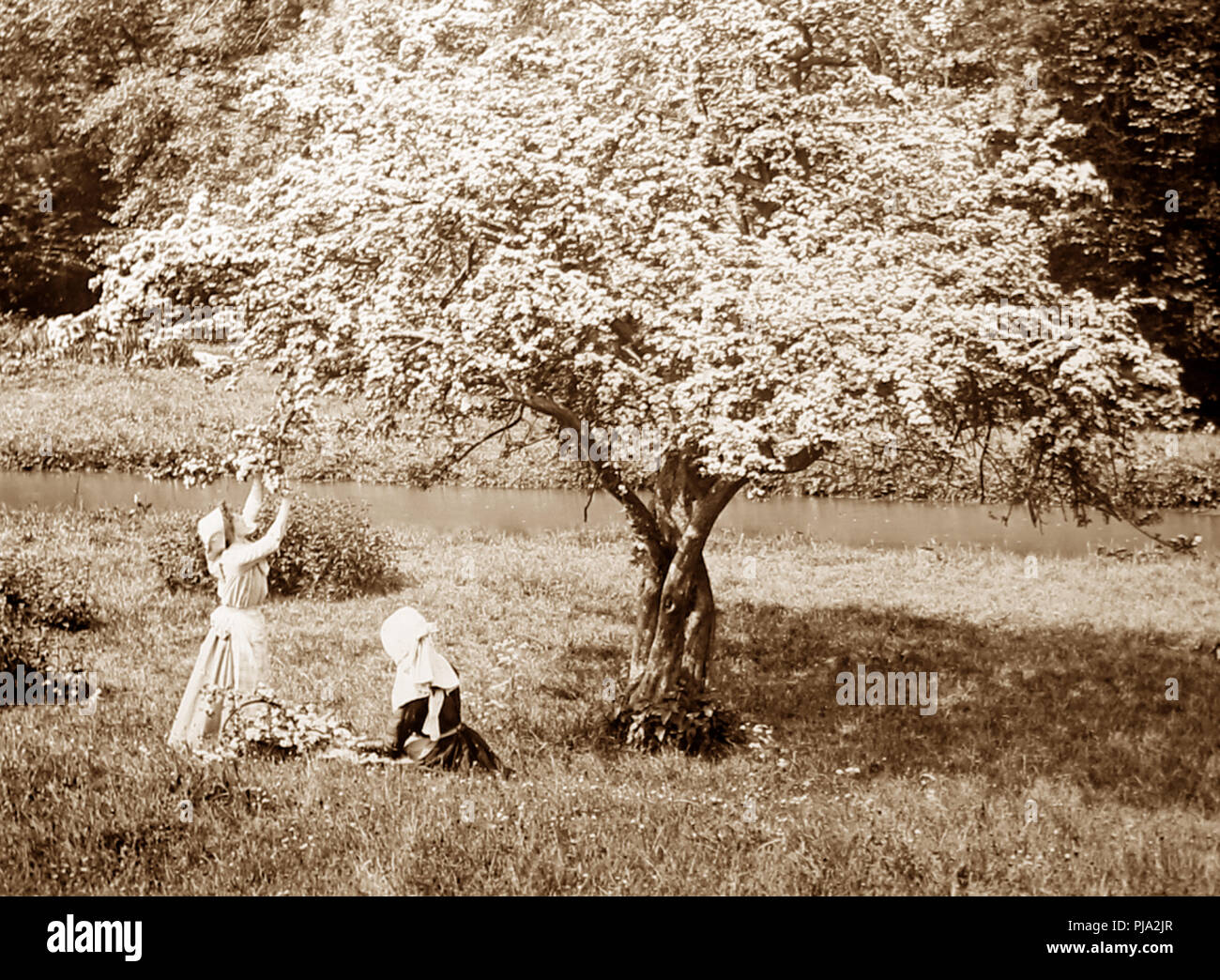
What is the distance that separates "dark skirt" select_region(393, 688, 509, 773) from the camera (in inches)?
216

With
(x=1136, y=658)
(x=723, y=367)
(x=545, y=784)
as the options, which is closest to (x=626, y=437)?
(x=723, y=367)

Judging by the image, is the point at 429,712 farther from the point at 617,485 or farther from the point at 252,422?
the point at 252,422

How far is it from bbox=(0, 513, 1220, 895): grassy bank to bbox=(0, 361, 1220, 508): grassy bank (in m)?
0.36

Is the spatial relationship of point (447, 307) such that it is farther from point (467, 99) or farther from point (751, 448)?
point (751, 448)

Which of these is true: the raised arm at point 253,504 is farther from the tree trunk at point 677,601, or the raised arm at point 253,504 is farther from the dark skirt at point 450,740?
the tree trunk at point 677,601

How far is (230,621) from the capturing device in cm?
580

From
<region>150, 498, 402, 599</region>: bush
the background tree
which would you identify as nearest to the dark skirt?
<region>150, 498, 402, 599</region>: bush

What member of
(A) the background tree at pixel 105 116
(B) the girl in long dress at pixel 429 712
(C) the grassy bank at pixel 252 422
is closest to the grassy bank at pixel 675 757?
(B) the girl in long dress at pixel 429 712

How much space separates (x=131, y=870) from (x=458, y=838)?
1.33 metres

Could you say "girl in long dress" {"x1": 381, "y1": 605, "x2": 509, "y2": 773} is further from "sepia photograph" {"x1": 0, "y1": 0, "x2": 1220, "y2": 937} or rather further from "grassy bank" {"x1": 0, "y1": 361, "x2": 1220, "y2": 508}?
"grassy bank" {"x1": 0, "y1": 361, "x2": 1220, "y2": 508}

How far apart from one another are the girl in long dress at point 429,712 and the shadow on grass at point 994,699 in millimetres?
1335

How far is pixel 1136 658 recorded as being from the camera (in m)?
5.94

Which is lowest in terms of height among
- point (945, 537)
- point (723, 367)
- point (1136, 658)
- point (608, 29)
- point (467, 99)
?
point (1136, 658)

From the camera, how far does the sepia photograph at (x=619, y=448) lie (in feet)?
16.4
